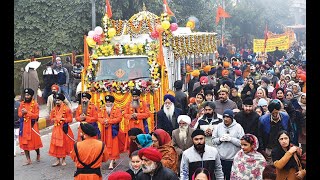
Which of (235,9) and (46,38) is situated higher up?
(235,9)

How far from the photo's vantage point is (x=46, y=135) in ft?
53.4

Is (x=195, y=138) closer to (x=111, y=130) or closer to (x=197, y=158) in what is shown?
(x=197, y=158)

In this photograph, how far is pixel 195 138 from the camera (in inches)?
284

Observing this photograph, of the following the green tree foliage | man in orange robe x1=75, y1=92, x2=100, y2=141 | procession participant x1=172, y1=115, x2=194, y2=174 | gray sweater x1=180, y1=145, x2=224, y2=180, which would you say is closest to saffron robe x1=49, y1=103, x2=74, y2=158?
man in orange robe x1=75, y1=92, x2=100, y2=141

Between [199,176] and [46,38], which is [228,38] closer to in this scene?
[46,38]

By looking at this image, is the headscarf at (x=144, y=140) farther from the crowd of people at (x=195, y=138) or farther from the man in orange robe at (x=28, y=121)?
the man in orange robe at (x=28, y=121)

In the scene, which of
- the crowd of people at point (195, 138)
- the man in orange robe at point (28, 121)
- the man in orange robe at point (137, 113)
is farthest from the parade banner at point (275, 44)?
the man in orange robe at point (28, 121)

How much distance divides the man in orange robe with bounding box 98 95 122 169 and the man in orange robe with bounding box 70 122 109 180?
11.6ft

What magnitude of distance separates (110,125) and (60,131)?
107cm

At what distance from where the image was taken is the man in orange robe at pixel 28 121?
11734 millimetres

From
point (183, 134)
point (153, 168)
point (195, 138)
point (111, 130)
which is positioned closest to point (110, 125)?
point (111, 130)

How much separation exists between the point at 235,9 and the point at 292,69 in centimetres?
2980

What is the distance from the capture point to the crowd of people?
6.88 metres
